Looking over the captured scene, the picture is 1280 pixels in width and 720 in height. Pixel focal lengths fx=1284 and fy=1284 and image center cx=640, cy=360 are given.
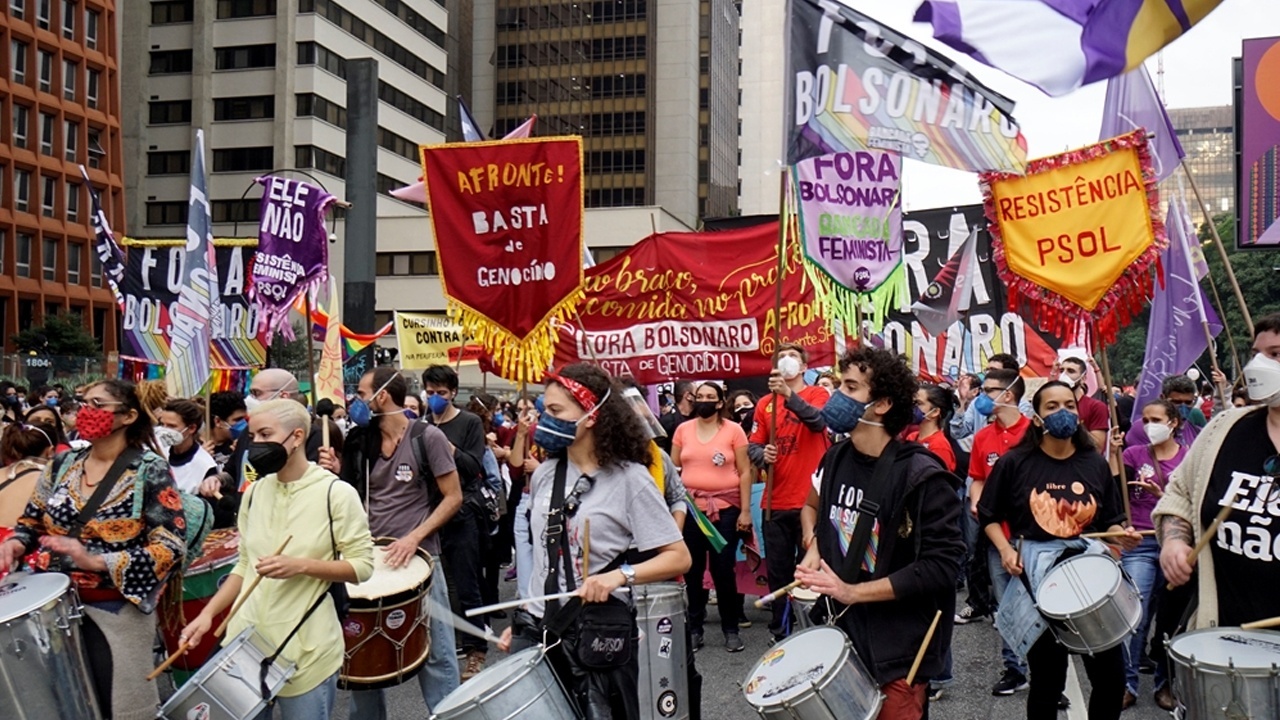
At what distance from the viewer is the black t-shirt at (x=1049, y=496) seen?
6.11 metres

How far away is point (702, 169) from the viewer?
4355 inches

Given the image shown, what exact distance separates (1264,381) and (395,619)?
3838 millimetres

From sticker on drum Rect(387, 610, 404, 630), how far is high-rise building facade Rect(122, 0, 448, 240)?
205 ft

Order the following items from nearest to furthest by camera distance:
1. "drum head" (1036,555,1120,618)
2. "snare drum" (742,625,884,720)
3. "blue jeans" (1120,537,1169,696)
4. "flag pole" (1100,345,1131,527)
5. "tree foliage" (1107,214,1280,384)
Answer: "snare drum" (742,625,884,720)
"drum head" (1036,555,1120,618)
"flag pole" (1100,345,1131,527)
"blue jeans" (1120,537,1169,696)
"tree foliage" (1107,214,1280,384)

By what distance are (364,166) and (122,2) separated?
219ft

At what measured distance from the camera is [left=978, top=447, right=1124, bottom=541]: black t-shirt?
6.11m

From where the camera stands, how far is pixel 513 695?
13.6 ft

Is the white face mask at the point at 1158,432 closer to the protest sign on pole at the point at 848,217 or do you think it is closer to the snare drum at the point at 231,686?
the protest sign on pole at the point at 848,217

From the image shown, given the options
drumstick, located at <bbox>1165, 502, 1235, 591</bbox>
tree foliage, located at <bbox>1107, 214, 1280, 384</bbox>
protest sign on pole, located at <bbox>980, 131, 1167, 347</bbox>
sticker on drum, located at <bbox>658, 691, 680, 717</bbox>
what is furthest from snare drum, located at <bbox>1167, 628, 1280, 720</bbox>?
tree foliage, located at <bbox>1107, 214, 1280, 384</bbox>

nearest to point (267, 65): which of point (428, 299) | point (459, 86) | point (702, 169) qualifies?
point (428, 299)

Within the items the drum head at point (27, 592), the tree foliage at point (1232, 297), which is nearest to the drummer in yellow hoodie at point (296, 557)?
the drum head at point (27, 592)

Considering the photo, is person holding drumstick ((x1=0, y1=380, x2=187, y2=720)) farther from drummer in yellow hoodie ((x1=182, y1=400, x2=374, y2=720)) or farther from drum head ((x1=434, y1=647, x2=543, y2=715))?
drum head ((x1=434, y1=647, x2=543, y2=715))

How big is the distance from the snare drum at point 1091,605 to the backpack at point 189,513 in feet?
11.8

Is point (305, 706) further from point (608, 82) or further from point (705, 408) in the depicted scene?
point (608, 82)
